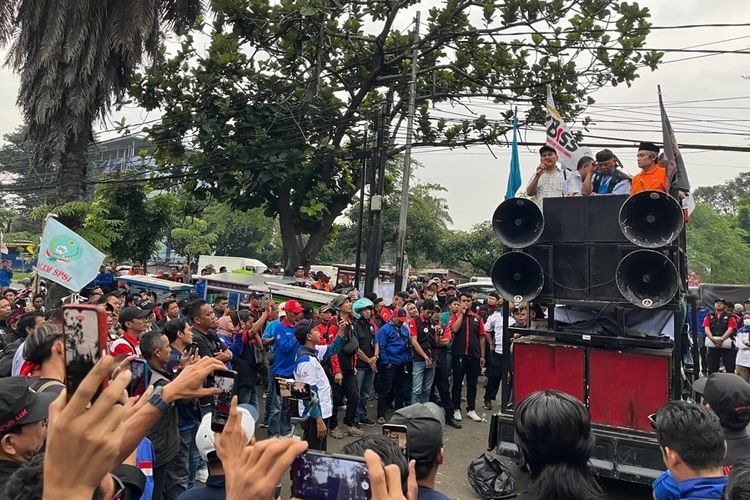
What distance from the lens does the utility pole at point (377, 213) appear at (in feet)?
42.2

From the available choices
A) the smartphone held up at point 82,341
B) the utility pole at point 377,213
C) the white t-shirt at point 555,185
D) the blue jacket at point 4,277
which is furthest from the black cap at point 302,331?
the blue jacket at point 4,277

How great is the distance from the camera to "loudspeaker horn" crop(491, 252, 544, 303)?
19.3ft

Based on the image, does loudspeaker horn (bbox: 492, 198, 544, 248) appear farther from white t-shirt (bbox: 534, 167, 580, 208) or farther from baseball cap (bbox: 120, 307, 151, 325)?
baseball cap (bbox: 120, 307, 151, 325)

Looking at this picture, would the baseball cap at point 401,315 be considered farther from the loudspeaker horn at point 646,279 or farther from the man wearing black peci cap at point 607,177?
the loudspeaker horn at point 646,279

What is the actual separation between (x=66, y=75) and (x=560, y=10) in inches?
444

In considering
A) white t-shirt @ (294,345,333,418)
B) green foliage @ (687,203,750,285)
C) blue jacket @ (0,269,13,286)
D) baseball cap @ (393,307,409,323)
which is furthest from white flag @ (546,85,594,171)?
green foliage @ (687,203,750,285)

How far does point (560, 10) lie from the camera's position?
12828 millimetres

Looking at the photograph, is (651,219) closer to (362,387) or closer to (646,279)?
(646,279)

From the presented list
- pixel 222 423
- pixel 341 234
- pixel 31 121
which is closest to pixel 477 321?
pixel 222 423

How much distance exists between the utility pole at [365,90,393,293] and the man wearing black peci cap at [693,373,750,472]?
10.0m

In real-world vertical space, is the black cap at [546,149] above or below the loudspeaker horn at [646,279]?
above

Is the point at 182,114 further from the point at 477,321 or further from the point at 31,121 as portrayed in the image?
the point at 477,321

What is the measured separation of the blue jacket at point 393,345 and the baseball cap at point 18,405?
6366 mm

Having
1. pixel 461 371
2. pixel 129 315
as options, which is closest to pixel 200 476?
pixel 129 315
